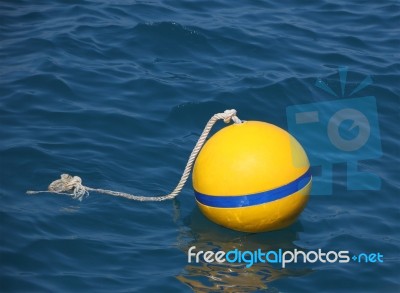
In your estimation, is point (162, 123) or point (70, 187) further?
point (162, 123)

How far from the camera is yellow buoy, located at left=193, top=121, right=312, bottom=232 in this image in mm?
6879

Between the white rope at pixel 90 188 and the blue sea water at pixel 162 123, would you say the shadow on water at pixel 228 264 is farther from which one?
the white rope at pixel 90 188

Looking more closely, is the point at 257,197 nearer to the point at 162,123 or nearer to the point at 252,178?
the point at 252,178

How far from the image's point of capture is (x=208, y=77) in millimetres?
9875

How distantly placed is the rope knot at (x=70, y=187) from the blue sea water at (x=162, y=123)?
0.22ft

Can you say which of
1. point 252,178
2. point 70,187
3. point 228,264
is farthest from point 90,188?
point 252,178

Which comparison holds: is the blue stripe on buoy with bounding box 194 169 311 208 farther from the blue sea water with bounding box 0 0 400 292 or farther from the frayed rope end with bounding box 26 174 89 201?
the frayed rope end with bounding box 26 174 89 201

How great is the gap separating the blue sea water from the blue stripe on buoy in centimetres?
43

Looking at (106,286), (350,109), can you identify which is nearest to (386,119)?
(350,109)

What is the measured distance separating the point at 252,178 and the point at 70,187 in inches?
70.3

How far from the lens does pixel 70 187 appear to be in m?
7.63

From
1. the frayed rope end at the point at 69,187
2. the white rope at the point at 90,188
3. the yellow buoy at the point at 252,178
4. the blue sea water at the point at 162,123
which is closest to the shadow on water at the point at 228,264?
the blue sea water at the point at 162,123

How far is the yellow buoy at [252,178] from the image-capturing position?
688cm

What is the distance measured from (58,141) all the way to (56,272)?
2092 millimetres
